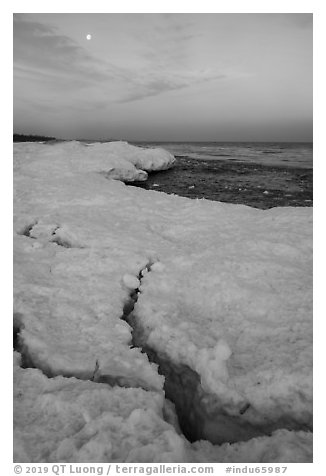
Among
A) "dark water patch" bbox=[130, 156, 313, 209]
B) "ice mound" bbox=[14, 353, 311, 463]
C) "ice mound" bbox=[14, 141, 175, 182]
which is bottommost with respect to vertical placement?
"ice mound" bbox=[14, 353, 311, 463]

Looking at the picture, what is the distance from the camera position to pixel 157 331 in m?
3.03

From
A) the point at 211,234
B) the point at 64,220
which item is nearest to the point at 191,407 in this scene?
the point at 211,234

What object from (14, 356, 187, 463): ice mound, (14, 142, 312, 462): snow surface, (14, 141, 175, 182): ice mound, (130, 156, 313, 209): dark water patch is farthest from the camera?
(130, 156, 313, 209): dark water patch

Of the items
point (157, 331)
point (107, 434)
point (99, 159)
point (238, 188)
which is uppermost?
point (99, 159)

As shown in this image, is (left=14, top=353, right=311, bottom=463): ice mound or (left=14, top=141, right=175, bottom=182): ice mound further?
(left=14, top=141, right=175, bottom=182): ice mound

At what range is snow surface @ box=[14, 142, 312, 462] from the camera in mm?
2117

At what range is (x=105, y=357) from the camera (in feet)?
8.91

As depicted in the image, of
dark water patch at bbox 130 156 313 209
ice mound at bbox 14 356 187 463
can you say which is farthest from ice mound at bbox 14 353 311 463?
dark water patch at bbox 130 156 313 209

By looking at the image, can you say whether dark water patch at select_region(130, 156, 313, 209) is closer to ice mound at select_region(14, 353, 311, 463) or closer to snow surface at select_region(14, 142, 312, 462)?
snow surface at select_region(14, 142, 312, 462)

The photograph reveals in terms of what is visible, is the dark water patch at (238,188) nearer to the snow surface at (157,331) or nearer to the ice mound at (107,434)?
the snow surface at (157,331)

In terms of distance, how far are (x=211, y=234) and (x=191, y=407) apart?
9.82 feet

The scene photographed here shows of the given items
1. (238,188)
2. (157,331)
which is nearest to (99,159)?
(238,188)

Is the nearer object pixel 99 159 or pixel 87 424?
pixel 87 424

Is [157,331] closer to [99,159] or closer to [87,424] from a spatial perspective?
[87,424]
